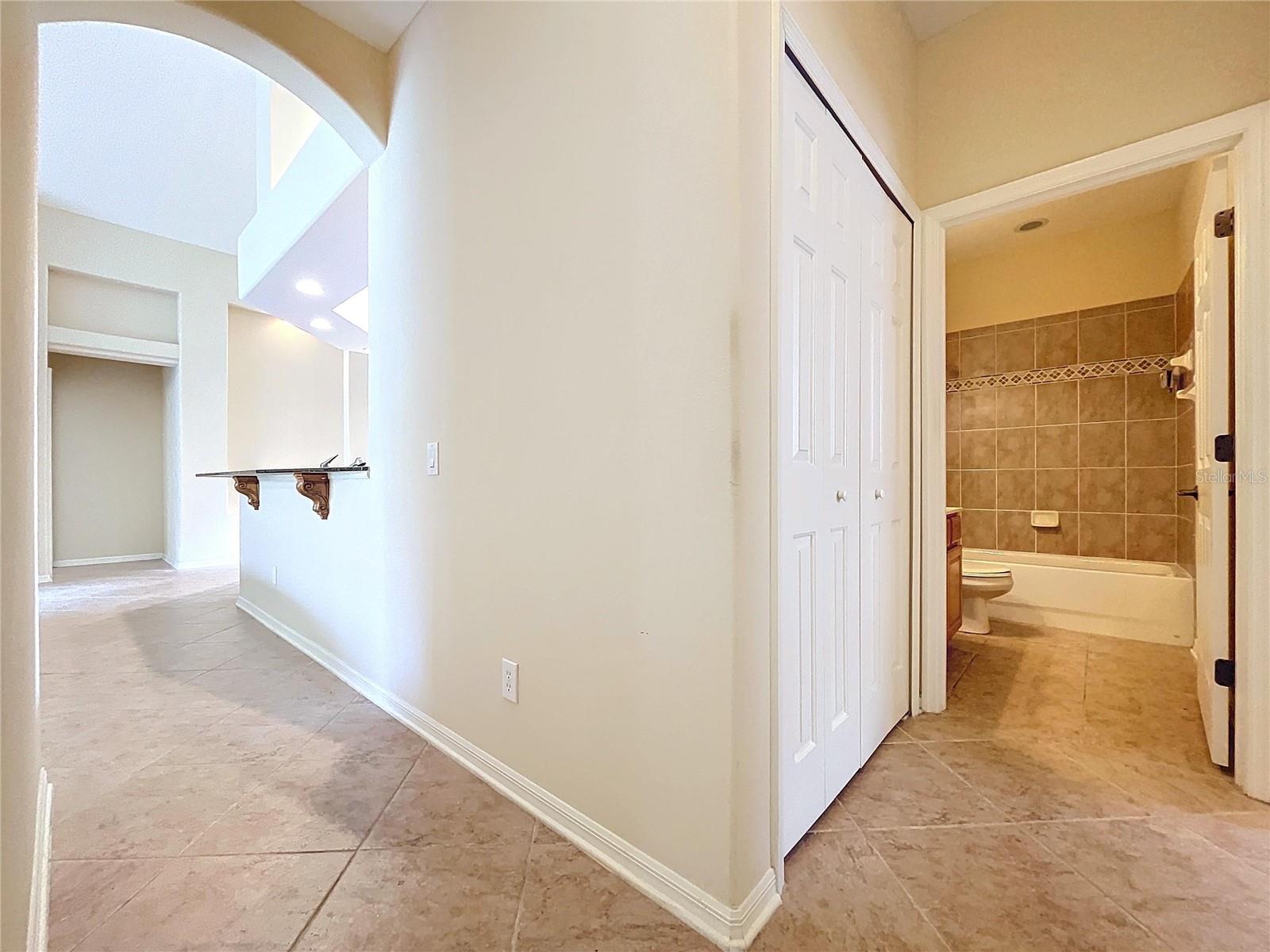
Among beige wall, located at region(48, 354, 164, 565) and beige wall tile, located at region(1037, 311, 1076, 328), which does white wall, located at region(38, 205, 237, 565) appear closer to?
beige wall, located at region(48, 354, 164, 565)

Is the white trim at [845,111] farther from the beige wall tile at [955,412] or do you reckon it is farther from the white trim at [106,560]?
the white trim at [106,560]

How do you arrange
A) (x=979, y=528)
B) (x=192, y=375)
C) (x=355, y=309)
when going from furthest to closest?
(x=192, y=375)
(x=355, y=309)
(x=979, y=528)

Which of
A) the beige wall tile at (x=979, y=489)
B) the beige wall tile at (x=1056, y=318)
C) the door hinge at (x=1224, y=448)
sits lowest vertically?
the beige wall tile at (x=979, y=489)

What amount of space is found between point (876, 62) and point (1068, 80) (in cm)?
67

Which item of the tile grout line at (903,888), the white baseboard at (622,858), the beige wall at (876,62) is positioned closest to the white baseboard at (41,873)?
the white baseboard at (622,858)

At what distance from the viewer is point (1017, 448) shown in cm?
391

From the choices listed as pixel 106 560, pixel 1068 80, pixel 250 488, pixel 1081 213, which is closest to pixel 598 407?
pixel 1068 80

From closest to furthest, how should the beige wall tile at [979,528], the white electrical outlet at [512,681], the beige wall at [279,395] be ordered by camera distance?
the white electrical outlet at [512,681], the beige wall tile at [979,528], the beige wall at [279,395]

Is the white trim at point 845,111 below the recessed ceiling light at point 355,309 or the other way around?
below

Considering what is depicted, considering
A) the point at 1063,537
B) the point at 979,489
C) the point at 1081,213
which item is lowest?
the point at 1063,537

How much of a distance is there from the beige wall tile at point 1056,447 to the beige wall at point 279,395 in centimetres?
768

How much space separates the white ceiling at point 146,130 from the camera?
335cm

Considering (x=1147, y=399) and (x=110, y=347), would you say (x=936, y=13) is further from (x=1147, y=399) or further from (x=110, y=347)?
(x=110, y=347)

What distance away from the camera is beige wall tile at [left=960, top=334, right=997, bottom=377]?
158 inches
